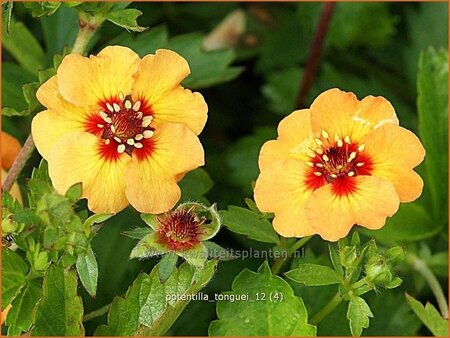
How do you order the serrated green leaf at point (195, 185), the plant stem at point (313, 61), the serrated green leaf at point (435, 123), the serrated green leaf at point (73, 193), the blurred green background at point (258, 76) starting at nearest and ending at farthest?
the serrated green leaf at point (73, 193), the serrated green leaf at point (195, 185), the blurred green background at point (258, 76), the serrated green leaf at point (435, 123), the plant stem at point (313, 61)

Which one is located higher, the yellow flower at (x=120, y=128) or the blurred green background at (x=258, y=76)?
the yellow flower at (x=120, y=128)

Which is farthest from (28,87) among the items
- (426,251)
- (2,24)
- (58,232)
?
(426,251)

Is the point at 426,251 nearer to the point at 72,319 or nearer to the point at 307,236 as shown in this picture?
the point at 307,236

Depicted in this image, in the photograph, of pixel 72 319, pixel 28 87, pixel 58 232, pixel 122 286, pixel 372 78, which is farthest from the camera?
pixel 372 78

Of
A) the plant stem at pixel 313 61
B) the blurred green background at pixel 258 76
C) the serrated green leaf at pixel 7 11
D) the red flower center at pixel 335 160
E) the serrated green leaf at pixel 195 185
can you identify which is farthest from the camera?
the plant stem at pixel 313 61

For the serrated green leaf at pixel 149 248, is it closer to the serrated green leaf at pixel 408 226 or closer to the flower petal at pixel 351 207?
the flower petal at pixel 351 207

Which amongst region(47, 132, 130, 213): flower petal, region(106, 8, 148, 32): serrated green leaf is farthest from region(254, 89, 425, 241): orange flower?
region(106, 8, 148, 32): serrated green leaf

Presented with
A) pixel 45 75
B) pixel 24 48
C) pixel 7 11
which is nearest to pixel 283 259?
pixel 45 75

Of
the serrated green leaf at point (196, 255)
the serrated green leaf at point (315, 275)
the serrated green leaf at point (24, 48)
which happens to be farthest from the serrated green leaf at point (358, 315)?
the serrated green leaf at point (24, 48)
